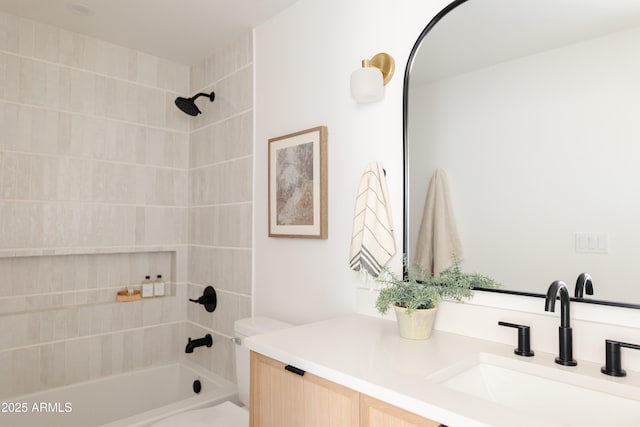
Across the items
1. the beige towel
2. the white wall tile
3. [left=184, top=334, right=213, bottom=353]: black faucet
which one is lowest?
[left=184, top=334, right=213, bottom=353]: black faucet

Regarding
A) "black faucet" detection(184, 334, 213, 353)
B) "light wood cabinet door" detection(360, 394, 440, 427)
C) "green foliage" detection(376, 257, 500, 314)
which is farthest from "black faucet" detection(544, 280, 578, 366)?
Answer: "black faucet" detection(184, 334, 213, 353)

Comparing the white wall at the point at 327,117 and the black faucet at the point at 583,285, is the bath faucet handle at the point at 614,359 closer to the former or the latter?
the black faucet at the point at 583,285

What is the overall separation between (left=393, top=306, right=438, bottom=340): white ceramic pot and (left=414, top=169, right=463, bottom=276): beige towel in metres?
0.20

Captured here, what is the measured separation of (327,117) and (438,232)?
30.5 inches

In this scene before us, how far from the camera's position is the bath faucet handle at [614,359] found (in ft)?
3.16

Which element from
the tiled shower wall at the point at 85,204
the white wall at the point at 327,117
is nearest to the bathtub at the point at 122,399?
the tiled shower wall at the point at 85,204

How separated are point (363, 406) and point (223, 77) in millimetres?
2243

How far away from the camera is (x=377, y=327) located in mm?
1424

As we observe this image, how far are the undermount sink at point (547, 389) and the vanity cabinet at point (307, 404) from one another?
146mm

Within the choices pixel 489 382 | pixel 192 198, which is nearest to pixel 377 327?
pixel 489 382

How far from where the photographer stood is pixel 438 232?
1428 millimetres

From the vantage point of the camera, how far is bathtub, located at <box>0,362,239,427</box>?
81.4 inches

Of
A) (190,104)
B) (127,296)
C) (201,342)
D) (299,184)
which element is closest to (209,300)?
(201,342)

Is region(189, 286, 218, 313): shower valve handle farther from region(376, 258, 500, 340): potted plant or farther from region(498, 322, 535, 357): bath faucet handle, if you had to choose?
region(498, 322, 535, 357): bath faucet handle
